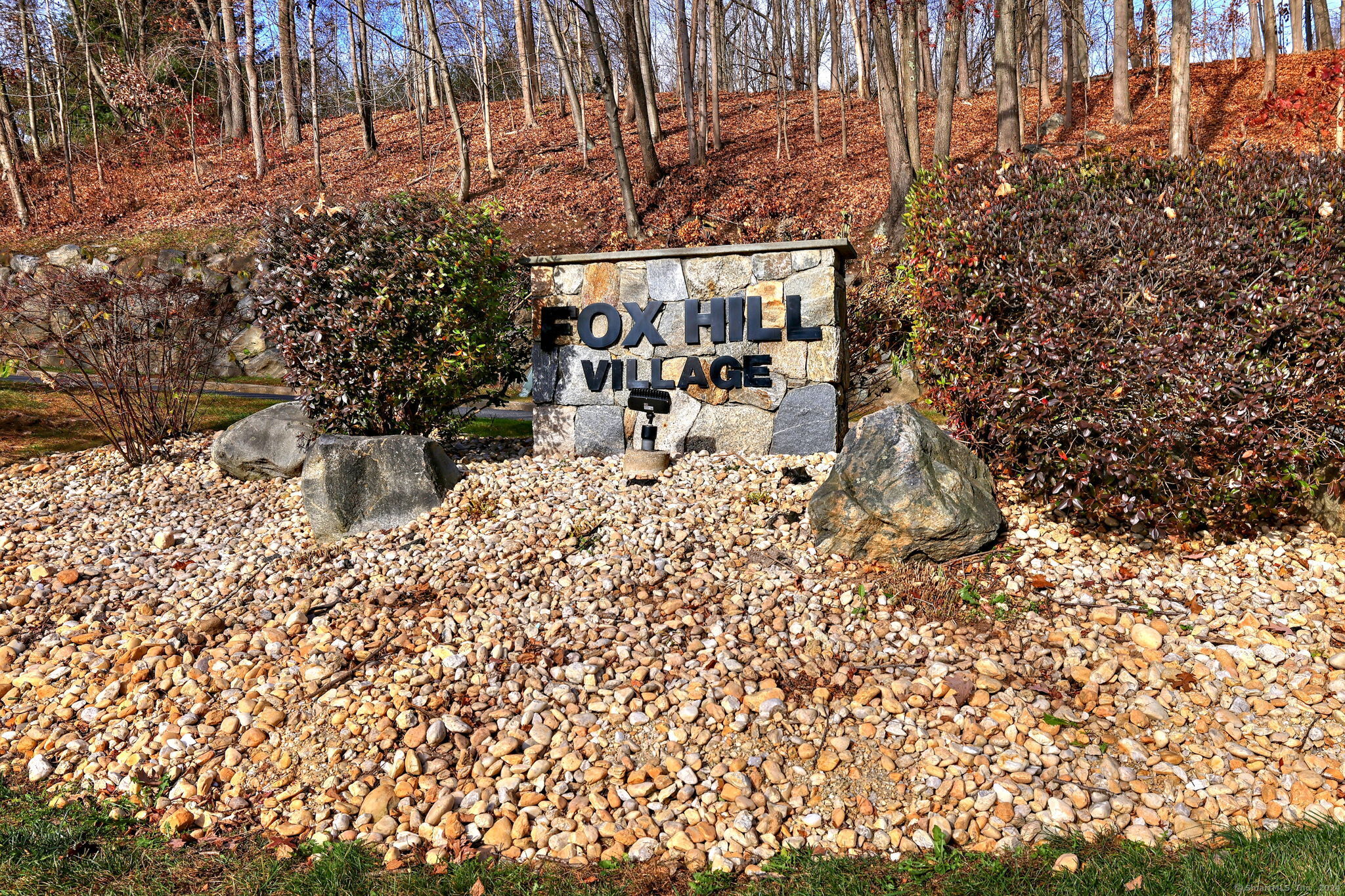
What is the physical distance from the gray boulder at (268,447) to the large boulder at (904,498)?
384 centimetres

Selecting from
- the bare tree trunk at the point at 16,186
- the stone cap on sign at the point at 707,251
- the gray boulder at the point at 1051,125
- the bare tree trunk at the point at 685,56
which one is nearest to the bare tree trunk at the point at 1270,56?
the gray boulder at the point at 1051,125

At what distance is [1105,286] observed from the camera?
4.29 meters

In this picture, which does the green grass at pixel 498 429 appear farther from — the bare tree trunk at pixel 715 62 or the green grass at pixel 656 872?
the bare tree trunk at pixel 715 62

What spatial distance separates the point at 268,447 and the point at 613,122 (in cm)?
878

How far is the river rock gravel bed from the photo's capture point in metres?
2.92

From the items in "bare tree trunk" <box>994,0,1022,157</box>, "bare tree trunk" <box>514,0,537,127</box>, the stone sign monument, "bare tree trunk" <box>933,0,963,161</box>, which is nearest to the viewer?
the stone sign monument

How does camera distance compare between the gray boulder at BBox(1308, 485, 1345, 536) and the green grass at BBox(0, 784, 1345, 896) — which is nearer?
the green grass at BBox(0, 784, 1345, 896)

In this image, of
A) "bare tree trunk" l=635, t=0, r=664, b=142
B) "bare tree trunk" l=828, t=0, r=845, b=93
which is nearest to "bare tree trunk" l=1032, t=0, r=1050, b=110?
"bare tree trunk" l=828, t=0, r=845, b=93

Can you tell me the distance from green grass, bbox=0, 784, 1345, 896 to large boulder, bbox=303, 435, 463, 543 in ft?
7.88

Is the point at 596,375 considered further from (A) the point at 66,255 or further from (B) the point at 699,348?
(A) the point at 66,255

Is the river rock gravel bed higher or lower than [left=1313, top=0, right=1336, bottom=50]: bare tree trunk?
lower

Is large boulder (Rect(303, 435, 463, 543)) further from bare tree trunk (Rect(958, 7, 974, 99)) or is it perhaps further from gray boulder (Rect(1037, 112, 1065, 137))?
bare tree trunk (Rect(958, 7, 974, 99))

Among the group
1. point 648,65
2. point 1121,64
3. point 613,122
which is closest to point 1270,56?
point 1121,64

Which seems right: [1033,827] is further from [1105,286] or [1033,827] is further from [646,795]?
[1105,286]
